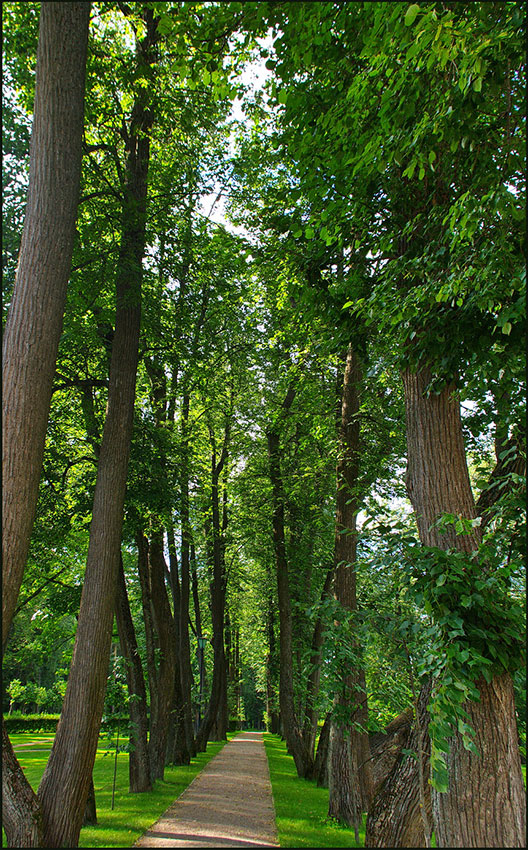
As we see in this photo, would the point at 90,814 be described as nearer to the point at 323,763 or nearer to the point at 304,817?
the point at 304,817

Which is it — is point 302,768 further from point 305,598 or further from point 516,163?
point 516,163

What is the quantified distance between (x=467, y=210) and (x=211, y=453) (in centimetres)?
1560

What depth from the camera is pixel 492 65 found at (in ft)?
12.3

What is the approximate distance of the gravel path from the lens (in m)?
7.43

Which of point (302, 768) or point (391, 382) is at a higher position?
point (391, 382)

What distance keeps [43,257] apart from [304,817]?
30.7 feet

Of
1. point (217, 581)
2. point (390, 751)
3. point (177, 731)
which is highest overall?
point (217, 581)

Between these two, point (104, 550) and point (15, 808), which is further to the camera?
point (104, 550)

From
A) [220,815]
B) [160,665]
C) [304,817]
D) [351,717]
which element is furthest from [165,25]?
[160,665]

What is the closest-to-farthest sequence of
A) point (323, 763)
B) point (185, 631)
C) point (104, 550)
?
point (104, 550) < point (323, 763) < point (185, 631)

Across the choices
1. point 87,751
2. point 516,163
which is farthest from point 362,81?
point 87,751

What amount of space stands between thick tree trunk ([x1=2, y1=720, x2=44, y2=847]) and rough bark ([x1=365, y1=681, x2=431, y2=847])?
9.60ft

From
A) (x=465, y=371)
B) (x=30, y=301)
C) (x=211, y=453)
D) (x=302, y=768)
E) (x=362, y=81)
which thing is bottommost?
(x=302, y=768)

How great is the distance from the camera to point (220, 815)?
9.17 meters
